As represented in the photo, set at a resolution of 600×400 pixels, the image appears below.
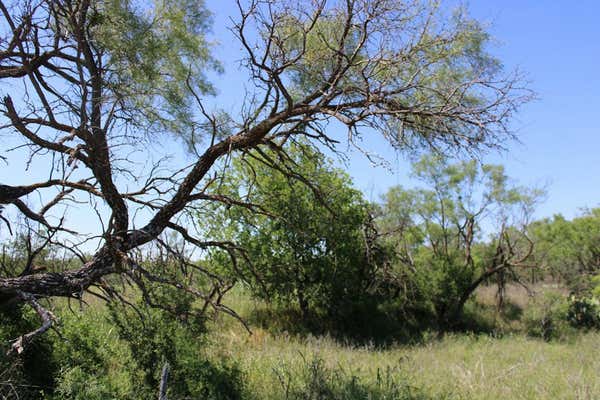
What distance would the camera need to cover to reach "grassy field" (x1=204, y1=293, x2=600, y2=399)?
8578 millimetres

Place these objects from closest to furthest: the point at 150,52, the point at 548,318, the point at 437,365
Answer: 1. the point at 150,52
2. the point at 437,365
3. the point at 548,318

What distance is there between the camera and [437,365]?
456 inches

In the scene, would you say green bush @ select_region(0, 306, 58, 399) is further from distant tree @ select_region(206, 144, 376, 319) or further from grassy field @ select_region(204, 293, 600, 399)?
distant tree @ select_region(206, 144, 376, 319)

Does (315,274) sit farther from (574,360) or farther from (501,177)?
(501,177)

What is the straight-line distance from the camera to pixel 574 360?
44.5 ft

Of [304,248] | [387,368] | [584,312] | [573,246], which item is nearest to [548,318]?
[584,312]

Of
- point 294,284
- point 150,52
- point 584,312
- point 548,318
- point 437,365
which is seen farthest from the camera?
point 584,312

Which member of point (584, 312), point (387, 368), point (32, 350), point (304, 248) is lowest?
point (387, 368)

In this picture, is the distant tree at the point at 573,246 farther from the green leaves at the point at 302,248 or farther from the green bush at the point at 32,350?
the green bush at the point at 32,350

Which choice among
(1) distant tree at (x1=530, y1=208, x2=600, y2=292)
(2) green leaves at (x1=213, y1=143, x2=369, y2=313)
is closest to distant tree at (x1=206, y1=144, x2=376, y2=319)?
(2) green leaves at (x1=213, y1=143, x2=369, y2=313)

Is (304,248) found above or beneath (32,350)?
above

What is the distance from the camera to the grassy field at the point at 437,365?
8.58m

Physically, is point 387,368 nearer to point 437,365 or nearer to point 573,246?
point 437,365

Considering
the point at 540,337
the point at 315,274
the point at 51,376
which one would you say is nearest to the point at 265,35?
the point at 51,376
